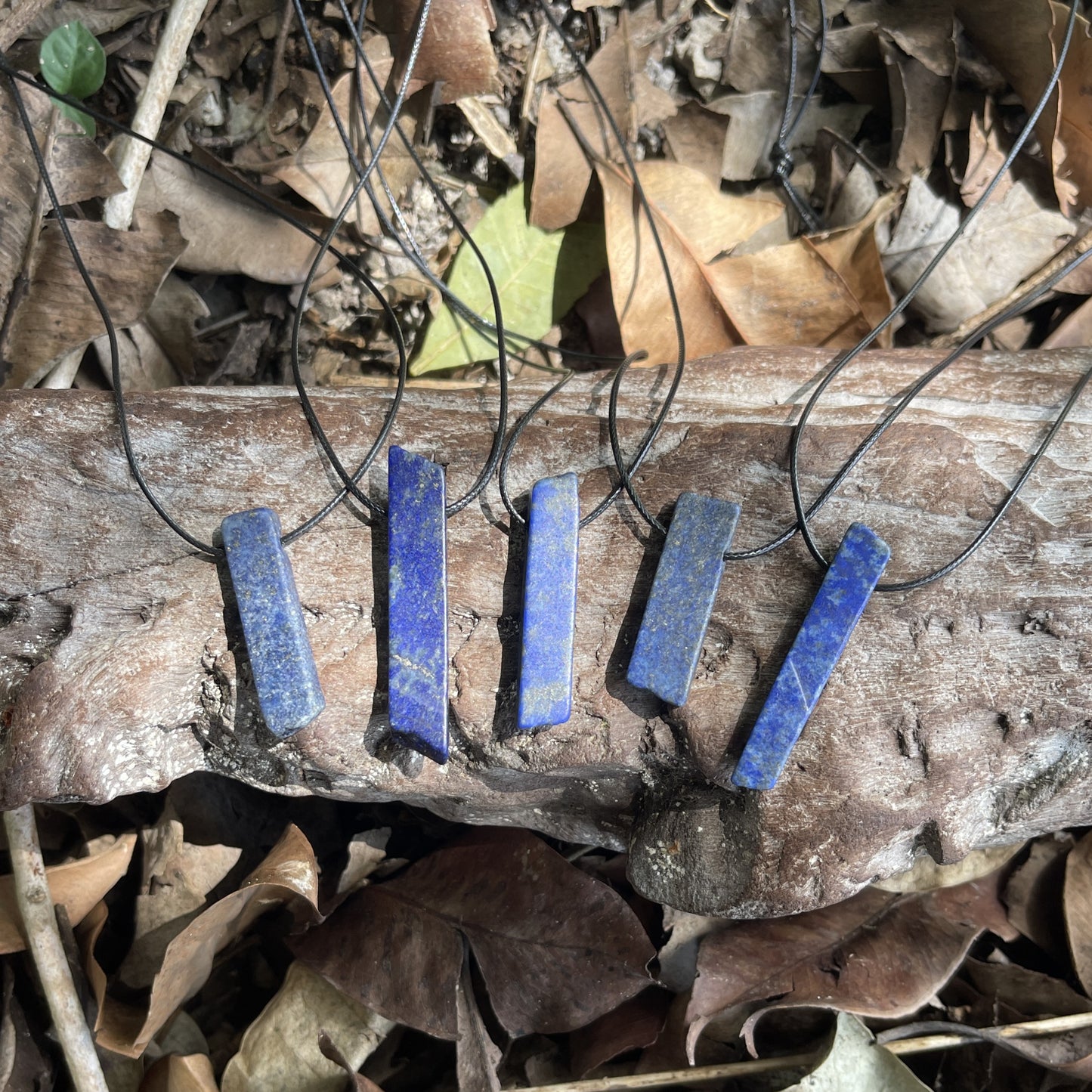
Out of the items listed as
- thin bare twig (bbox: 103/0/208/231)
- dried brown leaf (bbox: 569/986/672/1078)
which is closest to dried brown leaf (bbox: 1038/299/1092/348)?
dried brown leaf (bbox: 569/986/672/1078)

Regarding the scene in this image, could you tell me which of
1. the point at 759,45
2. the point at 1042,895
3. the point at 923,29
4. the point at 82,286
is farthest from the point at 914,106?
the point at 82,286

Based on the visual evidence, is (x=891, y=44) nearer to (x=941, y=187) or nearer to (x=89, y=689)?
(x=941, y=187)

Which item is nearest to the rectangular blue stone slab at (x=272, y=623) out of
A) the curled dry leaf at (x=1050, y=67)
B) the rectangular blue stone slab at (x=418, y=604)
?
the rectangular blue stone slab at (x=418, y=604)

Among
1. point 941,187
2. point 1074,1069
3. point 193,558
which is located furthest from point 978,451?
point 193,558

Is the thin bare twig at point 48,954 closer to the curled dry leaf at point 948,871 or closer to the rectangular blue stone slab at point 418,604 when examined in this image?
the rectangular blue stone slab at point 418,604

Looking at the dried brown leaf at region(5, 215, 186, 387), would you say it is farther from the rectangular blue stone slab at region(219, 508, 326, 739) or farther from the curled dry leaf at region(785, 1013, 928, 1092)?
the curled dry leaf at region(785, 1013, 928, 1092)

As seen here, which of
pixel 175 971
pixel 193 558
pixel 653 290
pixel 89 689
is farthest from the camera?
pixel 653 290
